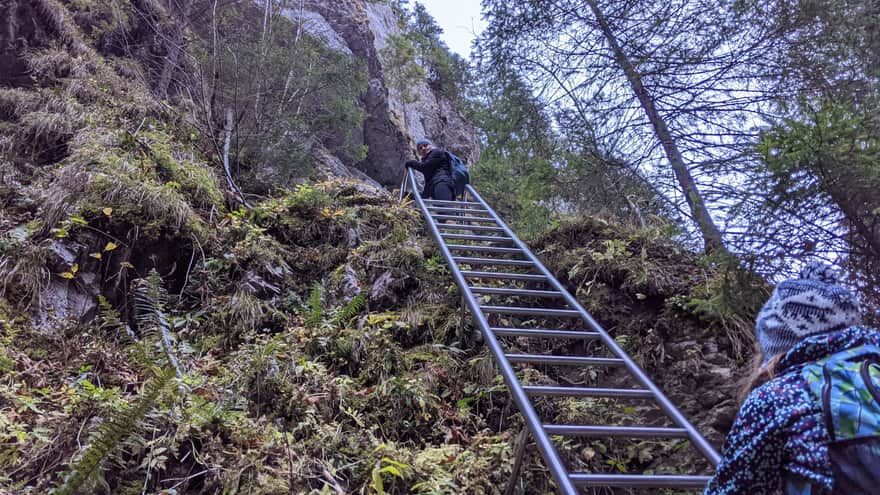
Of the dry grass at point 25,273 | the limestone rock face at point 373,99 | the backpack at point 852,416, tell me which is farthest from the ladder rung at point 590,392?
the limestone rock face at point 373,99

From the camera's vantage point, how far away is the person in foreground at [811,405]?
1.36m

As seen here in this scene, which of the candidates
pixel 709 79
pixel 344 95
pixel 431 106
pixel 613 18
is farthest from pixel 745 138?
pixel 431 106

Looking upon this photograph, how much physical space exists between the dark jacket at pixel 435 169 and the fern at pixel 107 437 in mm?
5409

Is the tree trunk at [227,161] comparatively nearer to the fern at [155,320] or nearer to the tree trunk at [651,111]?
the fern at [155,320]

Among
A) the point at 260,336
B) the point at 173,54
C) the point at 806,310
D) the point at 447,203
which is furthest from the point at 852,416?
the point at 173,54

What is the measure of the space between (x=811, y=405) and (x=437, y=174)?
22.7 feet

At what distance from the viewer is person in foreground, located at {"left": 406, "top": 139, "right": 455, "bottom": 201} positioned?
791 cm

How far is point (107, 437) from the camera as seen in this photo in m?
2.69

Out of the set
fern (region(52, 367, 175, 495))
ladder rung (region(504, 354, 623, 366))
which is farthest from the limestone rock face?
fern (region(52, 367, 175, 495))

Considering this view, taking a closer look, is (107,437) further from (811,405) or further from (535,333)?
(811,405)

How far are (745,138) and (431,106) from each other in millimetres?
13654

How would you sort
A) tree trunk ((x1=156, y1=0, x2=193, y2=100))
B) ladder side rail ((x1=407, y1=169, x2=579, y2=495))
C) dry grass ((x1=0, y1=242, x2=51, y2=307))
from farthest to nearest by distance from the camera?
tree trunk ((x1=156, y1=0, x2=193, y2=100)), dry grass ((x1=0, y1=242, x2=51, y2=307)), ladder side rail ((x1=407, y1=169, x2=579, y2=495))

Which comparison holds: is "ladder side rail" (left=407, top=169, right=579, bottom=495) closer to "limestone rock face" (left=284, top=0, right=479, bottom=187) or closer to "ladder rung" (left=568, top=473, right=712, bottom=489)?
"ladder rung" (left=568, top=473, right=712, bottom=489)

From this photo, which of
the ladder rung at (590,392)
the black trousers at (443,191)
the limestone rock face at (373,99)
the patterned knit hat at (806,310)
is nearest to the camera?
the patterned knit hat at (806,310)
